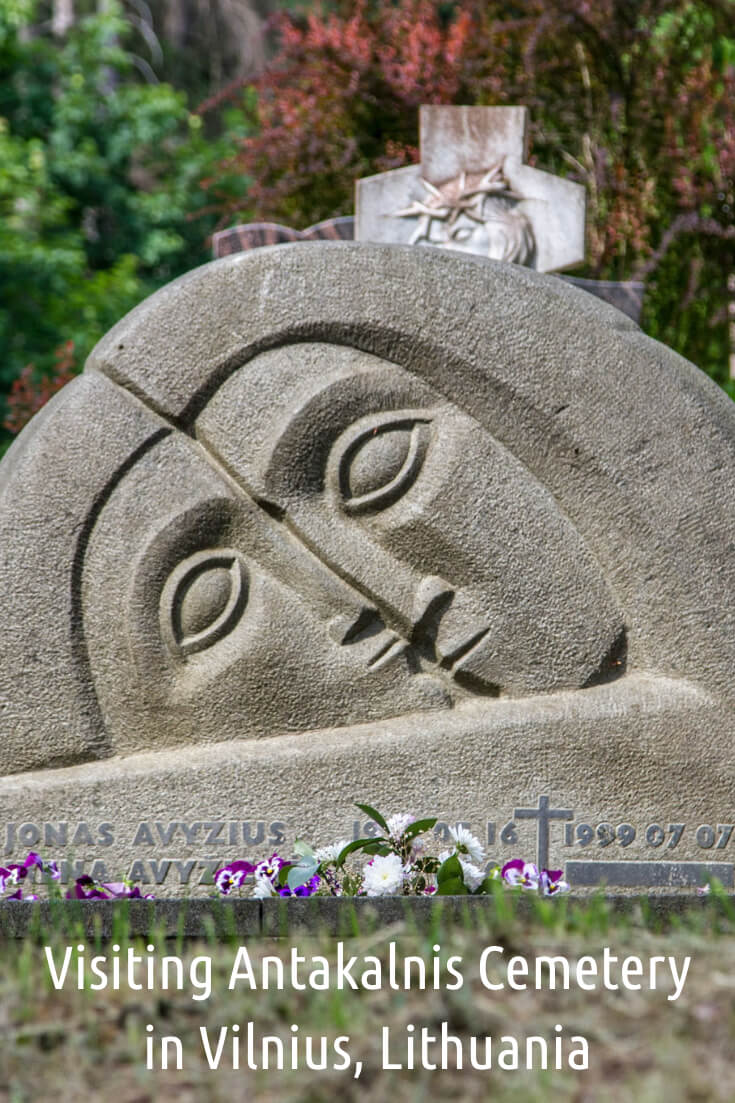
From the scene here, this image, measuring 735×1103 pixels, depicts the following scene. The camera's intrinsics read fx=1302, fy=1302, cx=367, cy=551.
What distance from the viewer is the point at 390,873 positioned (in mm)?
3285

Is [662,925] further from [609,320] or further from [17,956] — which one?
[609,320]

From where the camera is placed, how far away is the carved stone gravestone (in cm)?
383

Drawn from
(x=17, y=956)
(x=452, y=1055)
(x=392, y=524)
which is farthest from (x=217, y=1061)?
(x=392, y=524)

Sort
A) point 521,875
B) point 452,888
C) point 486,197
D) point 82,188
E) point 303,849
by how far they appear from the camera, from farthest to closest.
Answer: point 82,188 → point 486,197 → point 303,849 → point 521,875 → point 452,888

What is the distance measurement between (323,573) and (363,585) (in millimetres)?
126

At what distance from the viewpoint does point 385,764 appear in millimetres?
3846

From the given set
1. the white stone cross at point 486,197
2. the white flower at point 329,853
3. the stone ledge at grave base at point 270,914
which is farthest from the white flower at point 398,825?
the white stone cross at point 486,197

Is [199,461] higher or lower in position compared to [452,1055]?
higher

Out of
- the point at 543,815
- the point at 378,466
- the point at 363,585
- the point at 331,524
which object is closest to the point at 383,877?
the point at 543,815

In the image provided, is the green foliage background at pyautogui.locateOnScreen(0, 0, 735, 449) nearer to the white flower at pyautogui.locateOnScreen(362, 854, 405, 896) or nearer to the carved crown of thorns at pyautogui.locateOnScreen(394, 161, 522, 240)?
the carved crown of thorns at pyautogui.locateOnScreen(394, 161, 522, 240)

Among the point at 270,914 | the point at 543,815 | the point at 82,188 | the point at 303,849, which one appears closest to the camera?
the point at 270,914

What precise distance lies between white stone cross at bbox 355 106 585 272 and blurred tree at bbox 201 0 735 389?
7.38 feet

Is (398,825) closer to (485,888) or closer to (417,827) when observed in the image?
(417,827)

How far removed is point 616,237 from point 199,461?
182 inches
